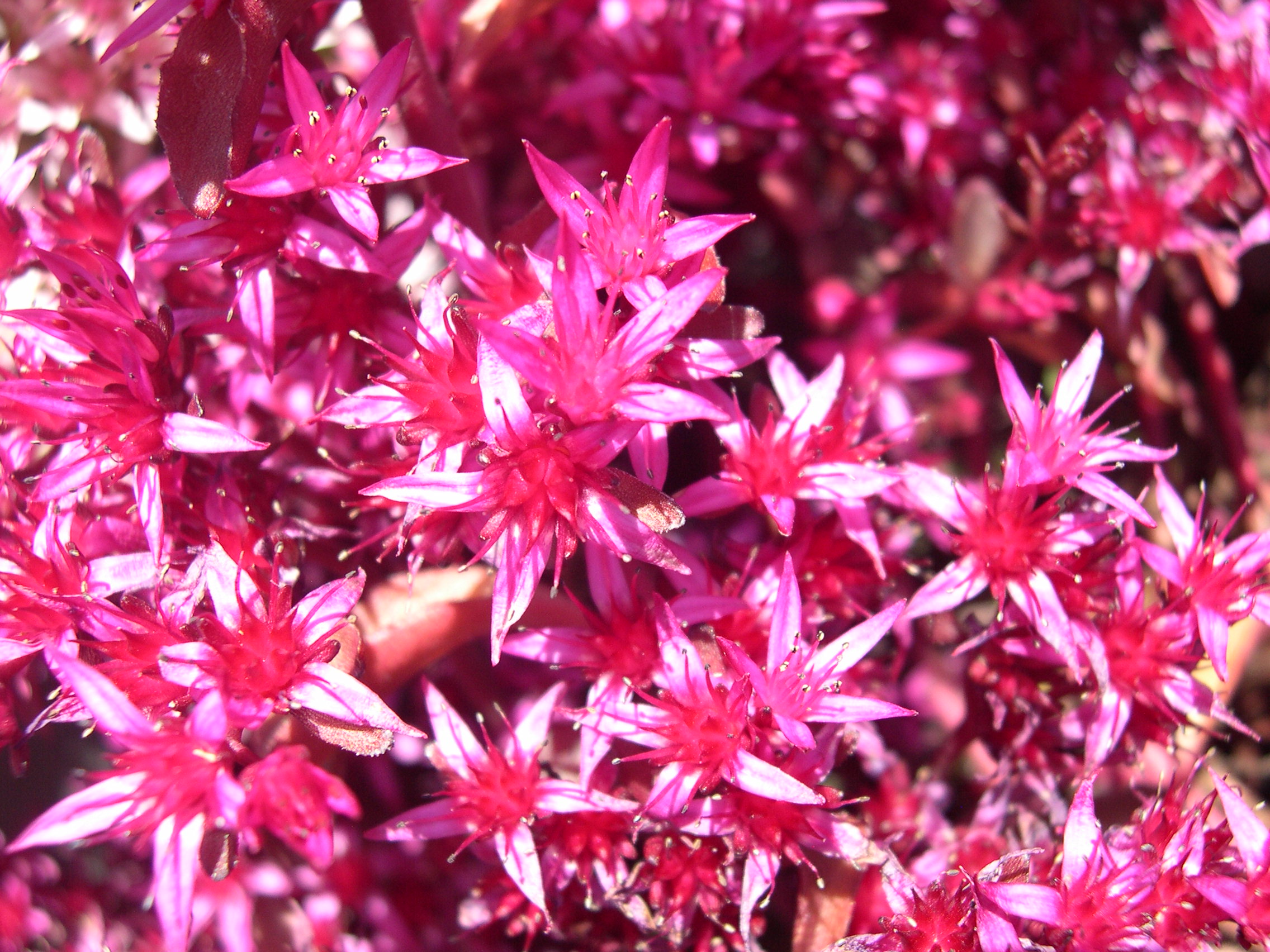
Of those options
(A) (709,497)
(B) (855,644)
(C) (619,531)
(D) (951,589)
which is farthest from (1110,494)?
(C) (619,531)

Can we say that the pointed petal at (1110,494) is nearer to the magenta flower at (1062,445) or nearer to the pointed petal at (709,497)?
the magenta flower at (1062,445)

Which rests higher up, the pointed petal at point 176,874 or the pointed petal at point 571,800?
the pointed petal at point 176,874

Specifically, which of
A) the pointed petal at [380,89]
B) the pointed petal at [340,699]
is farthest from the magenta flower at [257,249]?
the pointed petal at [340,699]

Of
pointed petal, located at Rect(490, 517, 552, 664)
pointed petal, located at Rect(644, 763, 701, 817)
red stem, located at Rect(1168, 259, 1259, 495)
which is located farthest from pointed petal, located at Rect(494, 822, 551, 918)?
red stem, located at Rect(1168, 259, 1259, 495)

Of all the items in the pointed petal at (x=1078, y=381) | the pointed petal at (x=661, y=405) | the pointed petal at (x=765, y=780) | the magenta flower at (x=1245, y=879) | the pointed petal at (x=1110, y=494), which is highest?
the pointed petal at (x=661, y=405)

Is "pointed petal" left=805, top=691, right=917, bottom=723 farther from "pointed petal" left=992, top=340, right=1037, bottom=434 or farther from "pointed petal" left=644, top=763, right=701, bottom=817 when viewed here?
"pointed petal" left=992, top=340, right=1037, bottom=434

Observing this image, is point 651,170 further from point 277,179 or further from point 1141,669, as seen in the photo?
point 1141,669

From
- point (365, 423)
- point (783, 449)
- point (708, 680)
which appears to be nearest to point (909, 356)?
point (783, 449)
